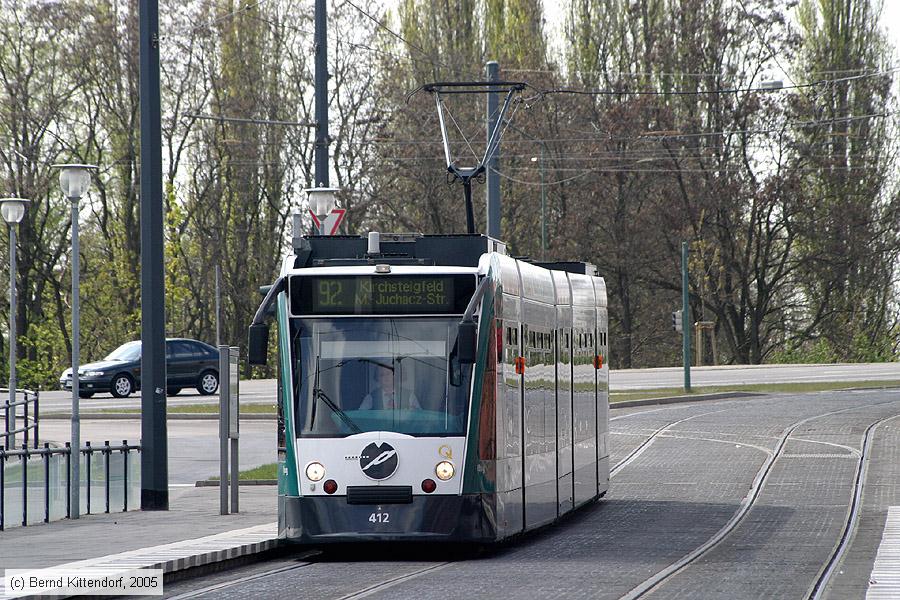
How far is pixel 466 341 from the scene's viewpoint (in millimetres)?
13133

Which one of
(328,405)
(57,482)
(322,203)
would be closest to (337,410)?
(328,405)

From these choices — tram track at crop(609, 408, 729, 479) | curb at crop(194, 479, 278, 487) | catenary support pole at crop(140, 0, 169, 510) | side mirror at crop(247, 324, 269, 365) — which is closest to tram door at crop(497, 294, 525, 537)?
side mirror at crop(247, 324, 269, 365)

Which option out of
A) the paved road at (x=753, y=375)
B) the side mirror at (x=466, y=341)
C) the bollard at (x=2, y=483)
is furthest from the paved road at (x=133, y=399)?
the side mirror at (x=466, y=341)

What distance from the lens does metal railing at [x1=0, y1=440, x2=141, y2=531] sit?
17.8 metres

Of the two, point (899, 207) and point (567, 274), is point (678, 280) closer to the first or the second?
point (899, 207)

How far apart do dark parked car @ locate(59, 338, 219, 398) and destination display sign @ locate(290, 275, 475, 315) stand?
92.6 ft

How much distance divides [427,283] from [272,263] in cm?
4568

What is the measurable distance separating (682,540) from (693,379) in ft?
104

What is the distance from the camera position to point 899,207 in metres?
57.5

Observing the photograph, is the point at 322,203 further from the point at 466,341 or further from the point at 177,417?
the point at 177,417

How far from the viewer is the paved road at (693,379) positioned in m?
40.6

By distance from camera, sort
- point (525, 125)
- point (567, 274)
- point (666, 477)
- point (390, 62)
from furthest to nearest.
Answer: point (525, 125)
point (390, 62)
point (666, 477)
point (567, 274)

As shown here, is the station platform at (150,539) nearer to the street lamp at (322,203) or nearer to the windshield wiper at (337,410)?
the windshield wiper at (337,410)

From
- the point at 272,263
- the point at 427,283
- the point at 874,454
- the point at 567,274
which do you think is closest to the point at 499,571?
the point at 427,283
